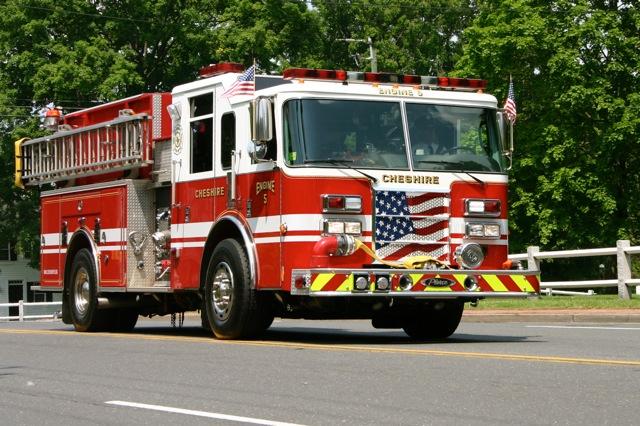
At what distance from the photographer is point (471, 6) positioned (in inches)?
2805

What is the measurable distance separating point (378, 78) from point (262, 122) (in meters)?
1.67

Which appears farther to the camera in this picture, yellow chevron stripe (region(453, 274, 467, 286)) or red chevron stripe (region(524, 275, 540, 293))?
red chevron stripe (region(524, 275, 540, 293))

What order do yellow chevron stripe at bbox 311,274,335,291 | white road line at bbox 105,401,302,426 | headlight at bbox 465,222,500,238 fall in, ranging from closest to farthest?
white road line at bbox 105,401,302,426 → yellow chevron stripe at bbox 311,274,335,291 → headlight at bbox 465,222,500,238

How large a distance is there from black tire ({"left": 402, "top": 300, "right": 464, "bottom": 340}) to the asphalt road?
0.44 m

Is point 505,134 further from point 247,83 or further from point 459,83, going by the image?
point 247,83

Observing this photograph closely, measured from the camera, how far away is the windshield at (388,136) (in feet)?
50.1

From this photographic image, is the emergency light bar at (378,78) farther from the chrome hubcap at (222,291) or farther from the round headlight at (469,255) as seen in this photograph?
the chrome hubcap at (222,291)

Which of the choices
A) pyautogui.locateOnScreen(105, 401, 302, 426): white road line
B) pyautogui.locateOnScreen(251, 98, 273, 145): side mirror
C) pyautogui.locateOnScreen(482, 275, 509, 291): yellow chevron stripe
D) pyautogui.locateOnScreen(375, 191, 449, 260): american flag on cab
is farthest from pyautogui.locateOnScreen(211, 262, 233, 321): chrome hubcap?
pyautogui.locateOnScreen(105, 401, 302, 426): white road line

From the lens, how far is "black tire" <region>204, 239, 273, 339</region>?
51.5 ft

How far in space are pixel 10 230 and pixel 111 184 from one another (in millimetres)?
38005

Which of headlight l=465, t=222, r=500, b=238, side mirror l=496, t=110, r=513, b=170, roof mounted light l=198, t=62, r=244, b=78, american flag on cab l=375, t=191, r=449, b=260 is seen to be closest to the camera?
american flag on cab l=375, t=191, r=449, b=260

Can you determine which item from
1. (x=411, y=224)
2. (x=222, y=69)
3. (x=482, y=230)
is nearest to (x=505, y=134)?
(x=482, y=230)

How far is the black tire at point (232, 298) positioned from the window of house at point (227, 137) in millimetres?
1012

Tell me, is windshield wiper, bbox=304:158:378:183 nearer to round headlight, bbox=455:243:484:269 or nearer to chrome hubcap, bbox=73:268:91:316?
round headlight, bbox=455:243:484:269
